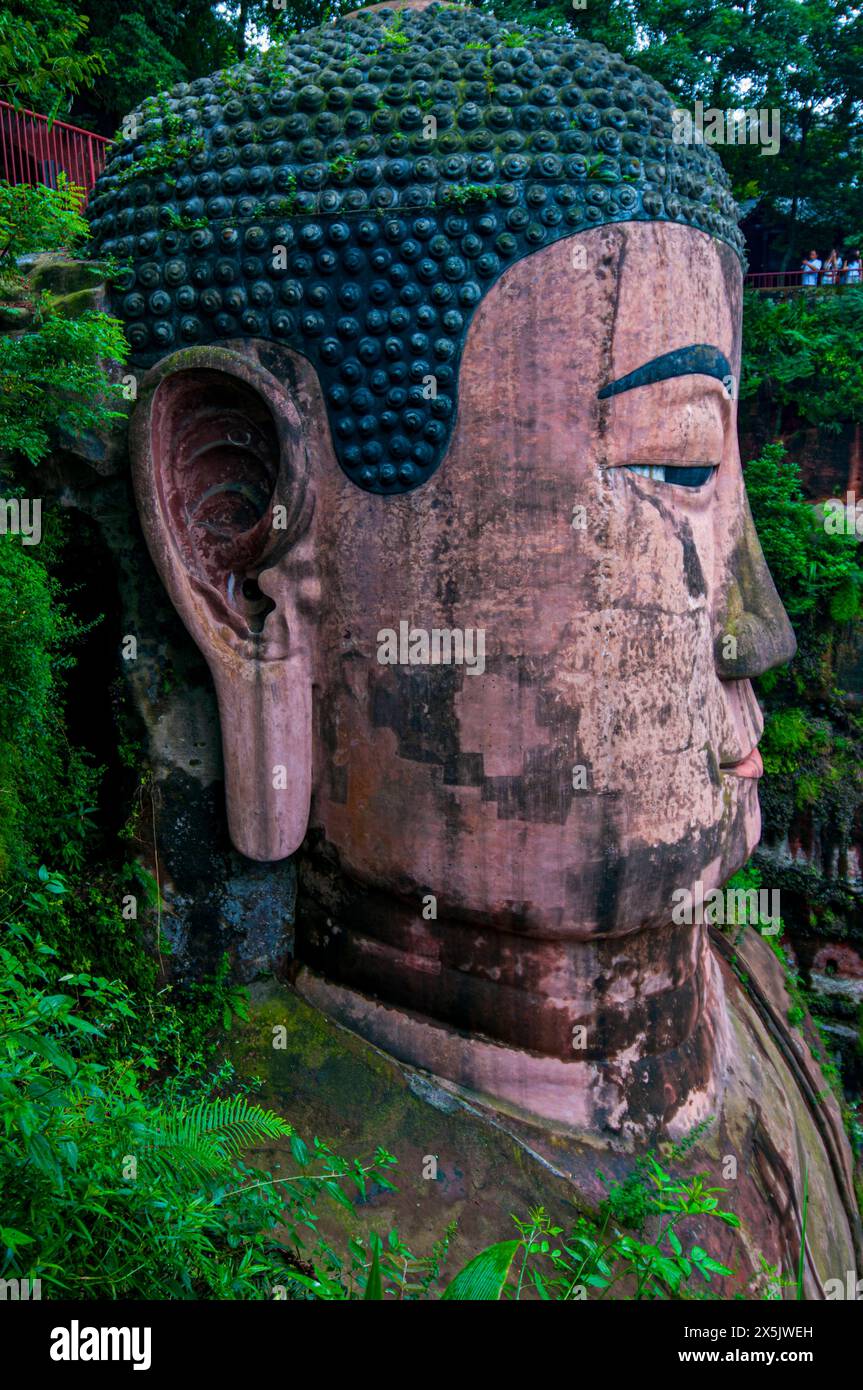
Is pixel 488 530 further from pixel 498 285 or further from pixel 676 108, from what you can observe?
pixel 676 108

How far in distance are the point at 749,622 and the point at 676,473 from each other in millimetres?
729

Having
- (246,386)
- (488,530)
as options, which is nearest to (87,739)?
(246,386)

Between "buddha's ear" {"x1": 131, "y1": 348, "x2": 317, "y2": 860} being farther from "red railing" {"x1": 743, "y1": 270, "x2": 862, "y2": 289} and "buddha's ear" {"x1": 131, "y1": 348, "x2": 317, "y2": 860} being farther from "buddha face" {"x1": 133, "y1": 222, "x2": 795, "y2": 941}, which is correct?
"red railing" {"x1": 743, "y1": 270, "x2": 862, "y2": 289}

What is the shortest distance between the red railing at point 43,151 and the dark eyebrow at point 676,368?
5.83 meters

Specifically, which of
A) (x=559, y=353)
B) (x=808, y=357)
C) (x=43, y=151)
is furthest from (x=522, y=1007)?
(x=808, y=357)

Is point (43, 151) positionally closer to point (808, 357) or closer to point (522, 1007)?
point (522, 1007)

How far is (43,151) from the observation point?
8312mm

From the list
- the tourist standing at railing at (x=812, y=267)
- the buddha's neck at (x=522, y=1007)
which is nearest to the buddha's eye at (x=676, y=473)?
the buddha's neck at (x=522, y=1007)

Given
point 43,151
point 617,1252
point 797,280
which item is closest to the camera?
point 617,1252

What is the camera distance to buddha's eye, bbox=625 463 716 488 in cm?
354

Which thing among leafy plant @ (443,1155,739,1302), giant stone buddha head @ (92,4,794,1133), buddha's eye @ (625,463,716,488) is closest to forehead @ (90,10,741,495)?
giant stone buddha head @ (92,4,794,1133)

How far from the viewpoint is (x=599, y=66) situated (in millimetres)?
3654

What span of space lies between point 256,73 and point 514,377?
163 centimetres

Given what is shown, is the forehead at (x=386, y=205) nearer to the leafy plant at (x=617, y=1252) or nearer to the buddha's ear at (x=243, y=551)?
the buddha's ear at (x=243, y=551)
